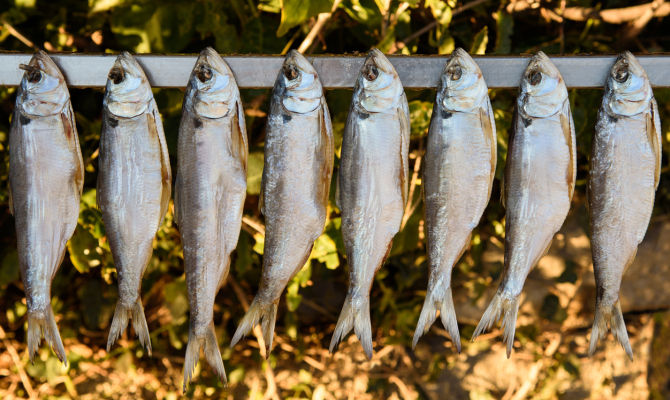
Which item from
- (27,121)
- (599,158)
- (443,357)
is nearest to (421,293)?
(443,357)

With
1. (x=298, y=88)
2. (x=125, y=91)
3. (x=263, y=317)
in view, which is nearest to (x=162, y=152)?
A: (x=125, y=91)

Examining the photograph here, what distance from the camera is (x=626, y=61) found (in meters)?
1.51

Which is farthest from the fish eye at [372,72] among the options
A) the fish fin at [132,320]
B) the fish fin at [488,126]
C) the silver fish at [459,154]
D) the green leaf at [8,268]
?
the green leaf at [8,268]

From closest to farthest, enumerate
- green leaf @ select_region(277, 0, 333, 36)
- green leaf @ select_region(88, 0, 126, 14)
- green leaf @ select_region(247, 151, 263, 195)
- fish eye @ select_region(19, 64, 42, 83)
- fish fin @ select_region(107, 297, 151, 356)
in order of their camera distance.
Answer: fish eye @ select_region(19, 64, 42, 83) < fish fin @ select_region(107, 297, 151, 356) < green leaf @ select_region(277, 0, 333, 36) < green leaf @ select_region(88, 0, 126, 14) < green leaf @ select_region(247, 151, 263, 195)

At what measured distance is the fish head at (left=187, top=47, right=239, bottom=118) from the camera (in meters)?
1.47

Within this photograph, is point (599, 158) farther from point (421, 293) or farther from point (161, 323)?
point (161, 323)

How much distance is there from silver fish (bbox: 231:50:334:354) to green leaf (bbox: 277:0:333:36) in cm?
36

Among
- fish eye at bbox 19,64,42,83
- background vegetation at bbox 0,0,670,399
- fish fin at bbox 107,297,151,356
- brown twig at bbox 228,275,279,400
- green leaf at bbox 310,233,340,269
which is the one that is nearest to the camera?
fish eye at bbox 19,64,42,83

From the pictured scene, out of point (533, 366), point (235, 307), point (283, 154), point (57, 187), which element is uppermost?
point (283, 154)

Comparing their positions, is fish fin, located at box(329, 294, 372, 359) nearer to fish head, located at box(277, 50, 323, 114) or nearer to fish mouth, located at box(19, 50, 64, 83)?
fish head, located at box(277, 50, 323, 114)

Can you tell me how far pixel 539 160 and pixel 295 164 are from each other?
737 millimetres

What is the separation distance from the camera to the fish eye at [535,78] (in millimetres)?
1493

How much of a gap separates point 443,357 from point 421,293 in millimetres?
501

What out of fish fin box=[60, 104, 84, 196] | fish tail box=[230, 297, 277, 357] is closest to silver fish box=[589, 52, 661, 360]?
fish tail box=[230, 297, 277, 357]
